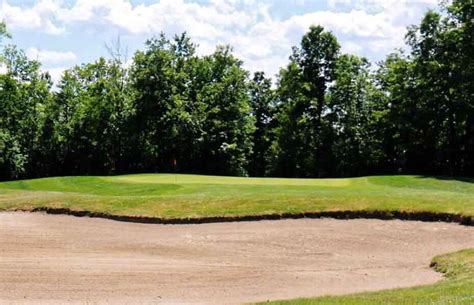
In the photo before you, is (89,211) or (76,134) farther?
(76,134)

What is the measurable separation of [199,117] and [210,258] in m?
42.7

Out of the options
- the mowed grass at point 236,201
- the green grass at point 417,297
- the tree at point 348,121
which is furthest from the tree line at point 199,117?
the green grass at point 417,297

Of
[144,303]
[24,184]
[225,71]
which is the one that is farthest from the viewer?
[225,71]

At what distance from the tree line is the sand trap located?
32453 millimetres

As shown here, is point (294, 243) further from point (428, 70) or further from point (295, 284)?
point (428, 70)

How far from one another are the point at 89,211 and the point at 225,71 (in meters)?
42.4

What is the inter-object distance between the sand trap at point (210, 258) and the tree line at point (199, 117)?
32453 mm

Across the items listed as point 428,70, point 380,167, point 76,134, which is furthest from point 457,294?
point 76,134

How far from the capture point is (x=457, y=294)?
9070mm

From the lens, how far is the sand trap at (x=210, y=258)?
11.6 m

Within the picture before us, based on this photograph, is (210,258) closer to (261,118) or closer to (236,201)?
(236,201)

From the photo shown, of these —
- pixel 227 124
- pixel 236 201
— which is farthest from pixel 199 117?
pixel 236 201

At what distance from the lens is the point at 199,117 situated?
56.5 m

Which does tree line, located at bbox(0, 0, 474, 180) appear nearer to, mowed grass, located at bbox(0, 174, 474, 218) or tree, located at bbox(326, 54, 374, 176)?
tree, located at bbox(326, 54, 374, 176)
